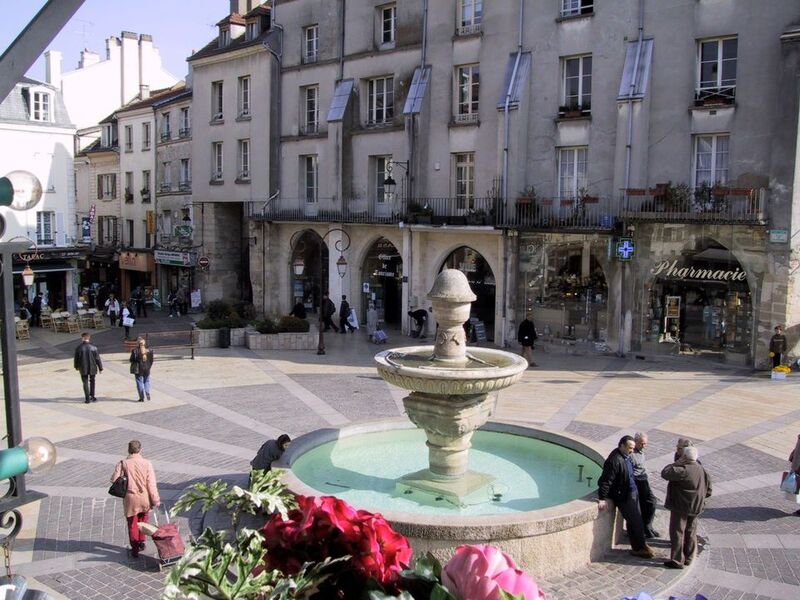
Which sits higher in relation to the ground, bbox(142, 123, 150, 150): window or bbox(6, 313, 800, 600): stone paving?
bbox(142, 123, 150, 150): window

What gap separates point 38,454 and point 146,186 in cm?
4744

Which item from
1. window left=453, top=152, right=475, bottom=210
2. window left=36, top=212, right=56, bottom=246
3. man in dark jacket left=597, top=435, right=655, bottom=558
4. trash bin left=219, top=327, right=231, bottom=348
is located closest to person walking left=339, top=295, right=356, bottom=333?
trash bin left=219, top=327, right=231, bottom=348

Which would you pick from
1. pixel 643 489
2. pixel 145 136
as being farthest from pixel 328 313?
pixel 643 489

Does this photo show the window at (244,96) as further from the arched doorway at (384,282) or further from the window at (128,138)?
the window at (128,138)

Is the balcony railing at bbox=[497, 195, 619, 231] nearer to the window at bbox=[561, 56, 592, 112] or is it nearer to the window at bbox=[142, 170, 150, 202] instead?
the window at bbox=[561, 56, 592, 112]

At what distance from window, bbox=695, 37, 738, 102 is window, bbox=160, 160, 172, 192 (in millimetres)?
30977

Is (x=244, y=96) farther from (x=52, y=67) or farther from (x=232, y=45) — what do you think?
(x=52, y=67)

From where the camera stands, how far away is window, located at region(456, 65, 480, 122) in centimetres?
2973

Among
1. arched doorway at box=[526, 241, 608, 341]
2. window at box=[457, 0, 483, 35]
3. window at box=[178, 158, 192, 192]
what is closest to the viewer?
arched doorway at box=[526, 241, 608, 341]

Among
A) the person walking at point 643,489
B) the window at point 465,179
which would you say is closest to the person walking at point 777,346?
the window at point 465,179

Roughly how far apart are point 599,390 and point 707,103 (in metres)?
9.77

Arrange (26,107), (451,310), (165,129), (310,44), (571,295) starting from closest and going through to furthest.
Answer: (451,310) < (571,295) < (310,44) < (26,107) < (165,129)

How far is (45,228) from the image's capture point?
39000 mm

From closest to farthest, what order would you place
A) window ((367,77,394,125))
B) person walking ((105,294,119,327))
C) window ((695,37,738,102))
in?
window ((695,37,738,102)) < window ((367,77,394,125)) < person walking ((105,294,119,327))
